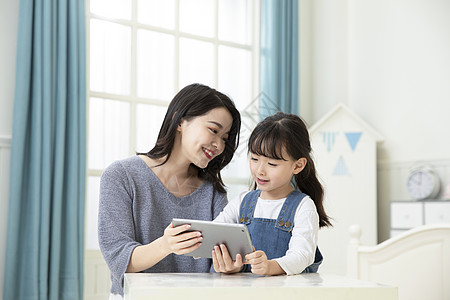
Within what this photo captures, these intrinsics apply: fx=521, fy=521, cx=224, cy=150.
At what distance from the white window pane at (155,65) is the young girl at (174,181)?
2.27 m

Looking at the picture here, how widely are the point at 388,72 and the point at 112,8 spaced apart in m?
2.15

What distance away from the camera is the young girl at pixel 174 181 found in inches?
56.8

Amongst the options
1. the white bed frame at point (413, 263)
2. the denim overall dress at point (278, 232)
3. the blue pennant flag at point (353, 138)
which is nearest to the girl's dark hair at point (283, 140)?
the denim overall dress at point (278, 232)

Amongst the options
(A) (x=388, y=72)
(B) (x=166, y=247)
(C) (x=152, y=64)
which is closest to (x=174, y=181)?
(B) (x=166, y=247)

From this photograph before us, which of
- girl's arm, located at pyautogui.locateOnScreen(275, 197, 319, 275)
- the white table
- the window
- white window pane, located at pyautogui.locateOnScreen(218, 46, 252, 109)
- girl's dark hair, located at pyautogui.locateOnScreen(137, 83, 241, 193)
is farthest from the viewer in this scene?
white window pane, located at pyautogui.locateOnScreen(218, 46, 252, 109)

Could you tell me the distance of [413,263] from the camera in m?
2.35

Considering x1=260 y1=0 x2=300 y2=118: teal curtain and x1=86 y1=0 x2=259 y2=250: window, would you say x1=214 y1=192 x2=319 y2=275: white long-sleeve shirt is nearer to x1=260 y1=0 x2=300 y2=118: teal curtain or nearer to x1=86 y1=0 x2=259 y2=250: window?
x1=86 y1=0 x2=259 y2=250: window

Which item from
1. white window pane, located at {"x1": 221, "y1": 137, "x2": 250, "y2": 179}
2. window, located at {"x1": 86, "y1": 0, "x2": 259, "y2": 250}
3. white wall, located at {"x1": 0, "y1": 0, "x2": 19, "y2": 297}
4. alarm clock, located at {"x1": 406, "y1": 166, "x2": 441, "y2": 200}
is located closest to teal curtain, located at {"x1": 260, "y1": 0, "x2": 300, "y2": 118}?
window, located at {"x1": 86, "y1": 0, "x2": 259, "y2": 250}

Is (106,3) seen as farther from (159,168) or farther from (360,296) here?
(360,296)

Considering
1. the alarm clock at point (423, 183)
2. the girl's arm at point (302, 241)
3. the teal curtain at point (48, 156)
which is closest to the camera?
the girl's arm at point (302, 241)

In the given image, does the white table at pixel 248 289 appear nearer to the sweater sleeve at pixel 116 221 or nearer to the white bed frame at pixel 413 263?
the sweater sleeve at pixel 116 221

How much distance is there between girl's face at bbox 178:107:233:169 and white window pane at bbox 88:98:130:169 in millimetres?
2155

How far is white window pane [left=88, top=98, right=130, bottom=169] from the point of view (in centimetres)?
360

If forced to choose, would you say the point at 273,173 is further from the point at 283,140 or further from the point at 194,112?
the point at 194,112
